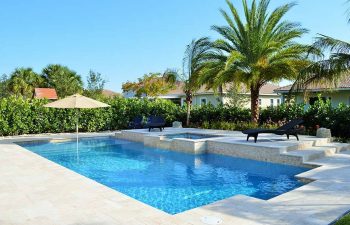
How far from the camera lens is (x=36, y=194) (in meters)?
6.84

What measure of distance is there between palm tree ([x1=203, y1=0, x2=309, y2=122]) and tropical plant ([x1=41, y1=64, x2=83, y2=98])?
28613mm

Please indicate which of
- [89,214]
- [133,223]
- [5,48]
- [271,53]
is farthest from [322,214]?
[5,48]

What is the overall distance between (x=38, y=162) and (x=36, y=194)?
4053 millimetres

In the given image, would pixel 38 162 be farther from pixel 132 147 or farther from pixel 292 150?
pixel 292 150

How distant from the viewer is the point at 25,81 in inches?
2087

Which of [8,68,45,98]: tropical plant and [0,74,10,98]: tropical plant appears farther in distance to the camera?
[0,74,10,98]: tropical plant

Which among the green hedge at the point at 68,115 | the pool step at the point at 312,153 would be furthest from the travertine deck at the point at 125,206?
the green hedge at the point at 68,115

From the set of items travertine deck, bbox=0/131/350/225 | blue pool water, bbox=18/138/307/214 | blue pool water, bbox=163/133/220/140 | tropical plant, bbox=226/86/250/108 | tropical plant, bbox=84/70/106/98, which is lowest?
blue pool water, bbox=18/138/307/214

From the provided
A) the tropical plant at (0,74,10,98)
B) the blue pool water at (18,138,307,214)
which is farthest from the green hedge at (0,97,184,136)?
the tropical plant at (0,74,10,98)

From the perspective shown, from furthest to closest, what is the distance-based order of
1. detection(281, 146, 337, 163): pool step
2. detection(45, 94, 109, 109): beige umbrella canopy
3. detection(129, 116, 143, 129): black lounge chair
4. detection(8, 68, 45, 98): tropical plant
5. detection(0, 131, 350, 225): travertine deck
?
detection(8, 68, 45, 98): tropical plant < detection(129, 116, 143, 129): black lounge chair < detection(45, 94, 109, 109): beige umbrella canopy < detection(281, 146, 337, 163): pool step < detection(0, 131, 350, 225): travertine deck

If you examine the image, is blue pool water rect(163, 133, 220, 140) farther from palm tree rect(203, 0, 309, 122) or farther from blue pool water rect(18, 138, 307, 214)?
palm tree rect(203, 0, 309, 122)

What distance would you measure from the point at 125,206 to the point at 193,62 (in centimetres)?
1680

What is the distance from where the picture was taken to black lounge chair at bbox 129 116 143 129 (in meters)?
22.2

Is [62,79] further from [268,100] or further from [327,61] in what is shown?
[327,61]
